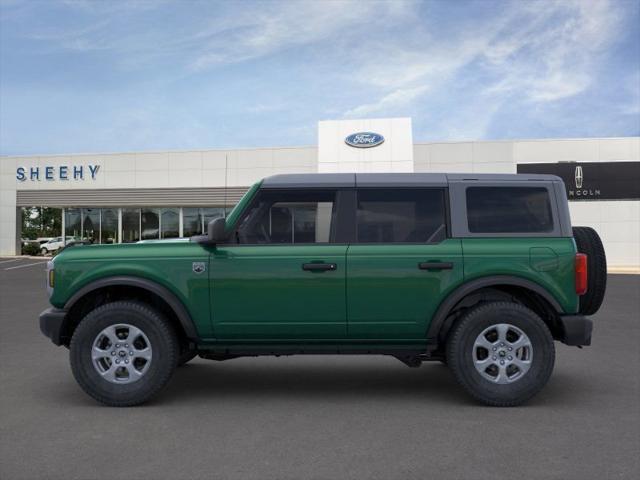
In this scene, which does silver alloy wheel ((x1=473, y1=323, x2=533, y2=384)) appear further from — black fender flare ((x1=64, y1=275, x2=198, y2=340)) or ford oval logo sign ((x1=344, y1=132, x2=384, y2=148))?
ford oval logo sign ((x1=344, y1=132, x2=384, y2=148))

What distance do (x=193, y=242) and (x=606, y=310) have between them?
32.5ft

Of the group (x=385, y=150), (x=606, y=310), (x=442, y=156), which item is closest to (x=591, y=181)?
(x=442, y=156)

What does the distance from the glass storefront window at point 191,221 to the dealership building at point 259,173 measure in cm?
6

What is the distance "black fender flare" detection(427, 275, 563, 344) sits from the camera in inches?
207

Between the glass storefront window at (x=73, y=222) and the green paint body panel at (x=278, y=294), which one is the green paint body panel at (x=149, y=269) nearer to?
the green paint body panel at (x=278, y=294)

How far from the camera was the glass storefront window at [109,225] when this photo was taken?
37.6 m

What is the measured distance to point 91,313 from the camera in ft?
17.5

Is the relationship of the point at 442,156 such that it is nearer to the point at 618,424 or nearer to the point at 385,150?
the point at 385,150

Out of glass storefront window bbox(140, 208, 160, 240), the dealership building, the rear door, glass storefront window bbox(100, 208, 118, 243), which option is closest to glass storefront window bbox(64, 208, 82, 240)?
the dealership building

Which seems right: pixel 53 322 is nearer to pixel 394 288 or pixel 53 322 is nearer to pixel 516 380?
pixel 394 288

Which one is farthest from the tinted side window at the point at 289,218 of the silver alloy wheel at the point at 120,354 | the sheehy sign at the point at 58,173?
the sheehy sign at the point at 58,173

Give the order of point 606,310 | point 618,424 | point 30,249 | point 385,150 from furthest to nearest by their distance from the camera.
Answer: point 30,249 < point 385,150 < point 606,310 < point 618,424

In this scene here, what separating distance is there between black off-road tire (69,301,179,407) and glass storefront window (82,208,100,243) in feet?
112

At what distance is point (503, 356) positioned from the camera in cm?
527
